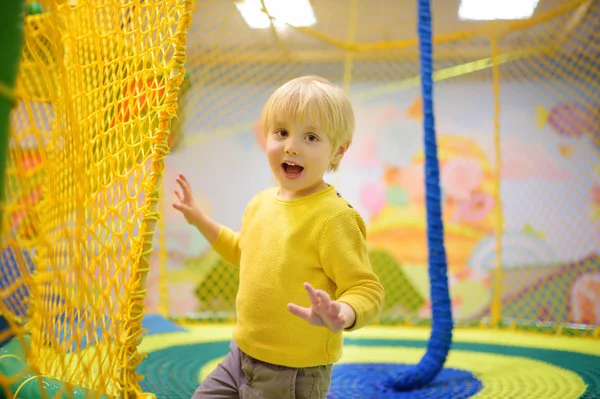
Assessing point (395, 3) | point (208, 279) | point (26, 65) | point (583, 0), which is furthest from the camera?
point (208, 279)

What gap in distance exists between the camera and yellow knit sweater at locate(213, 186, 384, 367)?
2.36ft

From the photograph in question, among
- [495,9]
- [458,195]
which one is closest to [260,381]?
[495,9]

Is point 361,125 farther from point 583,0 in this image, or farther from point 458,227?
point 583,0

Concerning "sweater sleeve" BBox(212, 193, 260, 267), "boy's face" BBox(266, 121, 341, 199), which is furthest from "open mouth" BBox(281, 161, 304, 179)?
"sweater sleeve" BBox(212, 193, 260, 267)

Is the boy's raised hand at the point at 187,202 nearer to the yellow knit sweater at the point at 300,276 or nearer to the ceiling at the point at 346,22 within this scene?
the yellow knit sweater at the point at 300,276

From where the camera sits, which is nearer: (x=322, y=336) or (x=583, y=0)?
(x=322, y=336)

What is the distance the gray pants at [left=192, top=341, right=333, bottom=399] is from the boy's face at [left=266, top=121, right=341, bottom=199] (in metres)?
0.27

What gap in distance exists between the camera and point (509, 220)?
289 cm

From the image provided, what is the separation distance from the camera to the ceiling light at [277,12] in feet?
7.65

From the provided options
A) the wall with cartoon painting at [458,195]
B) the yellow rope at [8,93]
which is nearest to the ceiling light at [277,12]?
the wall with cartoon painting at [458,195]

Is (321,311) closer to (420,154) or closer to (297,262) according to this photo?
(297,262)

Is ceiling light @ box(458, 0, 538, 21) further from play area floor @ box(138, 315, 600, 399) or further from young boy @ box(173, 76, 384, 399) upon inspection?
young boy @ box(173, 76, 384, 399)

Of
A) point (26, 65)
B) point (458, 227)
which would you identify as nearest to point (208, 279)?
point (458, 227)

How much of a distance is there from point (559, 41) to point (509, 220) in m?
Result: 0.98
